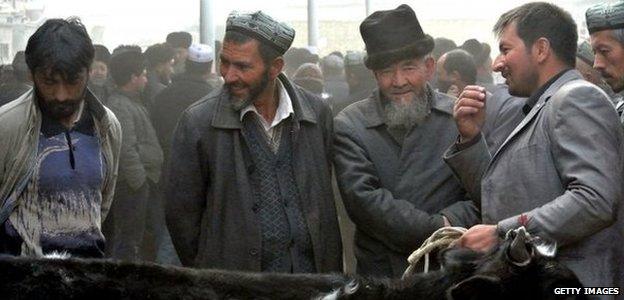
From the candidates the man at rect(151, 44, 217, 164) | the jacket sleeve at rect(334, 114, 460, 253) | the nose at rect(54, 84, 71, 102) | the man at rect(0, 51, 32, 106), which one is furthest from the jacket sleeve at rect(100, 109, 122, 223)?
the man at rect(151, 44, 217, 164)

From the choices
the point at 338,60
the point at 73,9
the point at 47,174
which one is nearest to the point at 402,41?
the point at 47,174

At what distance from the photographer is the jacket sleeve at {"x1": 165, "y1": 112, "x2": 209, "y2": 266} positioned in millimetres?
5555

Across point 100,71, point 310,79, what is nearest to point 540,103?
point 310,79

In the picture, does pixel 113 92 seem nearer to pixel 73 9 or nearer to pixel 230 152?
pixel 230 152

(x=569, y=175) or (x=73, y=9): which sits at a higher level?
(x=569, y=175)

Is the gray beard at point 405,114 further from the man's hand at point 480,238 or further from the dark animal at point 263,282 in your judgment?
the dark animal at point 263,282

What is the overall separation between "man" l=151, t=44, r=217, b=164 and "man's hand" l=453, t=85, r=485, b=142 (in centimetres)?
548

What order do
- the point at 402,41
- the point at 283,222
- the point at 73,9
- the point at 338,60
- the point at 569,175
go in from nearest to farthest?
the point at 569,175 → the point at 283,222 → the point at 402,41 → the point at 338,60 → the point at 73,9

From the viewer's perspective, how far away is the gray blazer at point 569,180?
458 centimetres

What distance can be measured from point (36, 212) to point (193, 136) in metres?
0.85

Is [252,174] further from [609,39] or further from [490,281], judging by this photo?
[490,281]

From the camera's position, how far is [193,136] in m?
5.56

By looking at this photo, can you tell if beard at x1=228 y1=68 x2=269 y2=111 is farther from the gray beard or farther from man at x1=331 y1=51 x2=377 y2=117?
man at x1=331 y1=51 x2=377 y2=117

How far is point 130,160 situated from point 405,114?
16.4ft
